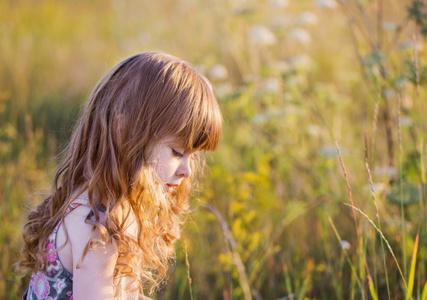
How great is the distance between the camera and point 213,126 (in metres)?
1.19

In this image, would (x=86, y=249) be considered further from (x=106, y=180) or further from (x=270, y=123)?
(x=270, y=123)

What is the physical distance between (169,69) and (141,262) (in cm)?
59

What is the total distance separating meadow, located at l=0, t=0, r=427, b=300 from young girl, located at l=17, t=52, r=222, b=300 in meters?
0.18

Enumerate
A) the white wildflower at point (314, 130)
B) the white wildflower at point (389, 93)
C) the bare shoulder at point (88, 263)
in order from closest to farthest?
the bare shoulder at point (88, 263), the white wildflower at point (389, 93), the white wildflower at point (314, 130)

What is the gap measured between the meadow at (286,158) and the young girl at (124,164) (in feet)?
0.60

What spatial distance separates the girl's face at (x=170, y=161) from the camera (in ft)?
3.79

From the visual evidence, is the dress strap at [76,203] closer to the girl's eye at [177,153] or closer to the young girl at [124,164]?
the young girl at [124,164]

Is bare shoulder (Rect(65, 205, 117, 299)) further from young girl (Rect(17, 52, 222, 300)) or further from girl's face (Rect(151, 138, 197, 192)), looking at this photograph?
girl's face (Rect(151, 138, 197, 192))

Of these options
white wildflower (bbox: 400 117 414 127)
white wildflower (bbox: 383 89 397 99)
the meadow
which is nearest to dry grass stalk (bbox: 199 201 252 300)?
the meadow

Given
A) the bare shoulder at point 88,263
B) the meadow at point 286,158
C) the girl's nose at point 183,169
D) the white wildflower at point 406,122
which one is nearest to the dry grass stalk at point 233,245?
the meadow at point 286,158

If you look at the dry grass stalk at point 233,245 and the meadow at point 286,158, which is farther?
the meadow at point 286,158

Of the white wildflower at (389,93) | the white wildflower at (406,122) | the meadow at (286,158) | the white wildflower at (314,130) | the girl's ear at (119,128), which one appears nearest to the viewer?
the girl's ear at (119,128)

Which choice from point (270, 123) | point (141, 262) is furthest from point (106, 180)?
point (270, 123)

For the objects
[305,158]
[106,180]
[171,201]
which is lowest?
[305,158]
